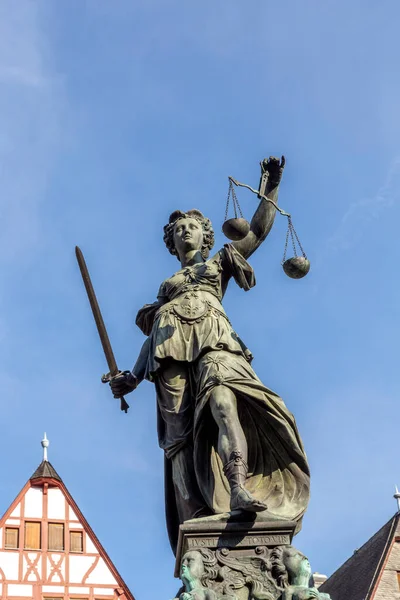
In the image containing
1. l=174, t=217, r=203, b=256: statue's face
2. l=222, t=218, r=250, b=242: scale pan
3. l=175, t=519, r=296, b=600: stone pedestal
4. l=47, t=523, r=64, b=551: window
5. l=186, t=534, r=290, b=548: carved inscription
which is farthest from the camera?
l=47, t=523, r=64, b=551: window

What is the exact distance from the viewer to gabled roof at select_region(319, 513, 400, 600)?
27.7m

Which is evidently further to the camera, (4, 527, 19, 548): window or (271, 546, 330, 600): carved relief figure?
(4, 527, 19, 548): window

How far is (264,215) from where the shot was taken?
1017 cm

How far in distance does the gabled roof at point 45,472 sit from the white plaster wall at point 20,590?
8.01ft

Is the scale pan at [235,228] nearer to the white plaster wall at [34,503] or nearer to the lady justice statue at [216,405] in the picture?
the lady justice statue at [216,405]

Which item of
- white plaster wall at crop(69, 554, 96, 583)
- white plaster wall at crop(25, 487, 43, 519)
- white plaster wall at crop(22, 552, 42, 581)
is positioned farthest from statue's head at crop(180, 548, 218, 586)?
white plaster wall at crop(25, 487, 43, 519)

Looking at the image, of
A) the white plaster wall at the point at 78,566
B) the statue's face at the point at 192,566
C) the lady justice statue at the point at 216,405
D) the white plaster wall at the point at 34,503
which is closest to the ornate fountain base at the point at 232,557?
the statue's face at the point at 192,566

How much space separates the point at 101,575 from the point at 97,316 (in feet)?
60.1

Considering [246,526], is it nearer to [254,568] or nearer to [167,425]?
[254,568]

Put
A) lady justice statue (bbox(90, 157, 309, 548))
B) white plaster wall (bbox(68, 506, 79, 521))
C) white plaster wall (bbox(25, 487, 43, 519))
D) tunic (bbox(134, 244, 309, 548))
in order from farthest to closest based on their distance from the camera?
white plaster wall (bbox(68, 506, 79, 521)), white plaster wall (bbox(25, 487, 43, 519)), tunic (bbox(134, 244, 309, 548)), lady justice statue (bbox(90, 157, 309, 548))

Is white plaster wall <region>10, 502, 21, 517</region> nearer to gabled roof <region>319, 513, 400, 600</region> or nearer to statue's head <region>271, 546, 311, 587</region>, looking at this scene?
gabled roof <region>319, 513, 400, 600</region>

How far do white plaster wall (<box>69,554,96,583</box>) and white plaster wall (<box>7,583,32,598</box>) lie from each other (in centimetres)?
94

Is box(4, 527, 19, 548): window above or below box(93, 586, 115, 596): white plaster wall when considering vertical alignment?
above

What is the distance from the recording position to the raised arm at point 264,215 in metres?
10.2
